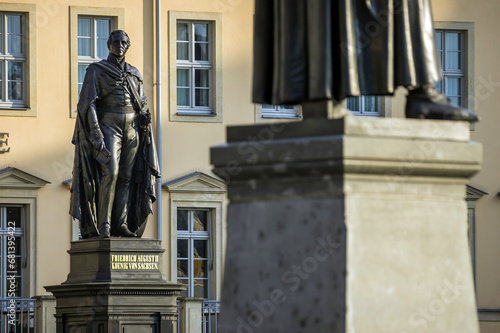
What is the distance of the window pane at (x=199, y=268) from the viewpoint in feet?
105

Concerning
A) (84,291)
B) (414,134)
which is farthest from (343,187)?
(84,291)

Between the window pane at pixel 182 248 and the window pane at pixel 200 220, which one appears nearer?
the window pane at pixel 182 248

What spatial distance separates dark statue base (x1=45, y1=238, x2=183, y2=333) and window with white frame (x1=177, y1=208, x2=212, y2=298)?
551 inches

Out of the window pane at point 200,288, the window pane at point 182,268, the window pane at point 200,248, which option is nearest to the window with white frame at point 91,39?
the window pane at point 200,248

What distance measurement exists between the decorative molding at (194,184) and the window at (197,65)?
3.89 feet

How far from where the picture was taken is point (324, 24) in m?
5.53

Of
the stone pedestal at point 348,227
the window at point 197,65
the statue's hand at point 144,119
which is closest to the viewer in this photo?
the stone pedestal at point 348,227

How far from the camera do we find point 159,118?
105 ft

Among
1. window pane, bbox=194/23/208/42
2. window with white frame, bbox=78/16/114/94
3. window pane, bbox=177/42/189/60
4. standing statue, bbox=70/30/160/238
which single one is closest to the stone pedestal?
standing statue, bbox=70/30/160/238

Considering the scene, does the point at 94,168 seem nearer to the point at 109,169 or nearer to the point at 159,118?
the point at 109,169

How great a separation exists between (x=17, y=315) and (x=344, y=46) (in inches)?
955

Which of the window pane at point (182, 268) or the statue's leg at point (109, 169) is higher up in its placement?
the statue's leg at point (109, 169)

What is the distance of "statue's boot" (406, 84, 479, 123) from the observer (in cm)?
573

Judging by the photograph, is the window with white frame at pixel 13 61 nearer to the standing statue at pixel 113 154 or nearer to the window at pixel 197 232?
the window at pixel 197 232
